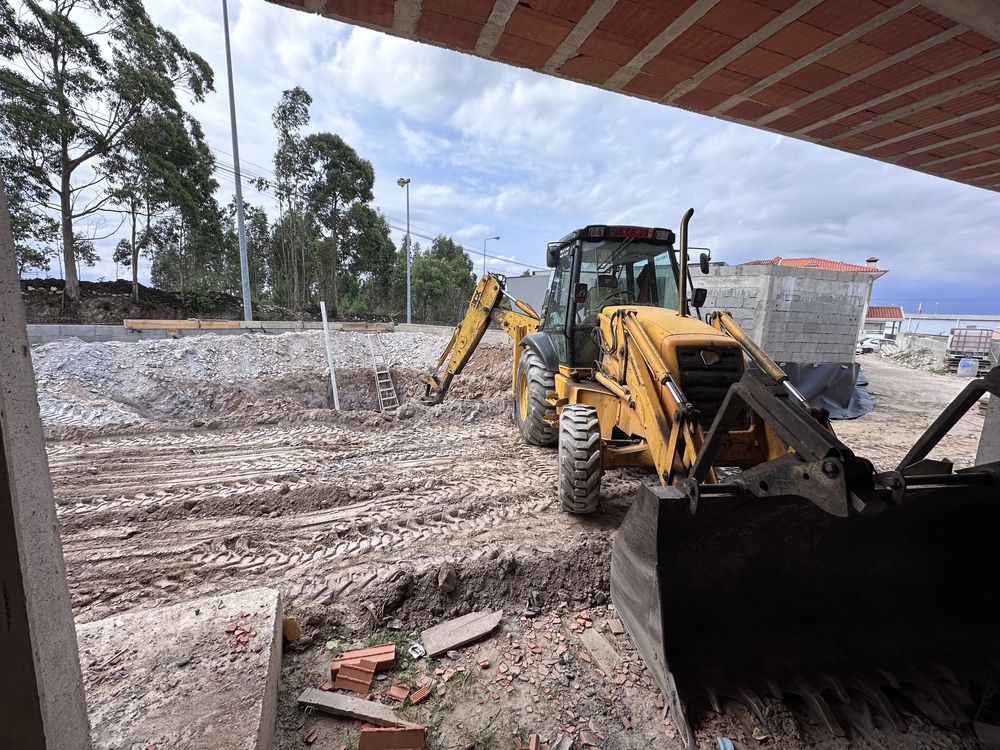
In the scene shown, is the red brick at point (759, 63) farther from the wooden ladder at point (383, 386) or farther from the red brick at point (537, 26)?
the wooden ladder at point (383, 386)

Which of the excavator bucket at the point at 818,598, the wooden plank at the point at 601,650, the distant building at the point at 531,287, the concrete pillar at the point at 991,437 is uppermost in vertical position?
the distant building at the point at 531,287

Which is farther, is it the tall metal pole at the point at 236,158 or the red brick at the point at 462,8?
the tall metal pole at the point at 236,158

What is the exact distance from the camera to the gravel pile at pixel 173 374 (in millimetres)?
7053

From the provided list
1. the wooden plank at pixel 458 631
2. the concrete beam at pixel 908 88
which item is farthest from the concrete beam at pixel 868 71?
the wooden plank at pixel 458 631

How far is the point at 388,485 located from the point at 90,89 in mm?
16877

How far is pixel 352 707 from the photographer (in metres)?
2.10

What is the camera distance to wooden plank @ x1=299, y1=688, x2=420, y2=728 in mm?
2055

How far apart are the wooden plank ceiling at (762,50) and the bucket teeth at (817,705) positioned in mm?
2878

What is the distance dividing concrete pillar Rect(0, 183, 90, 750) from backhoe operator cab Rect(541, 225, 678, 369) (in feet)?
14.1

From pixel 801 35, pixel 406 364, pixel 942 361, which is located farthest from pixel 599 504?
pixel 942 361

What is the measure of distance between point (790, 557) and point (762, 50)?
275 centimetres

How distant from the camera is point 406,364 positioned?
12344mm

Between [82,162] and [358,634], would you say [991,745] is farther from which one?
[82,162]

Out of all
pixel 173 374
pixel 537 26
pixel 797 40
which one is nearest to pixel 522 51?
pixel 537 26
